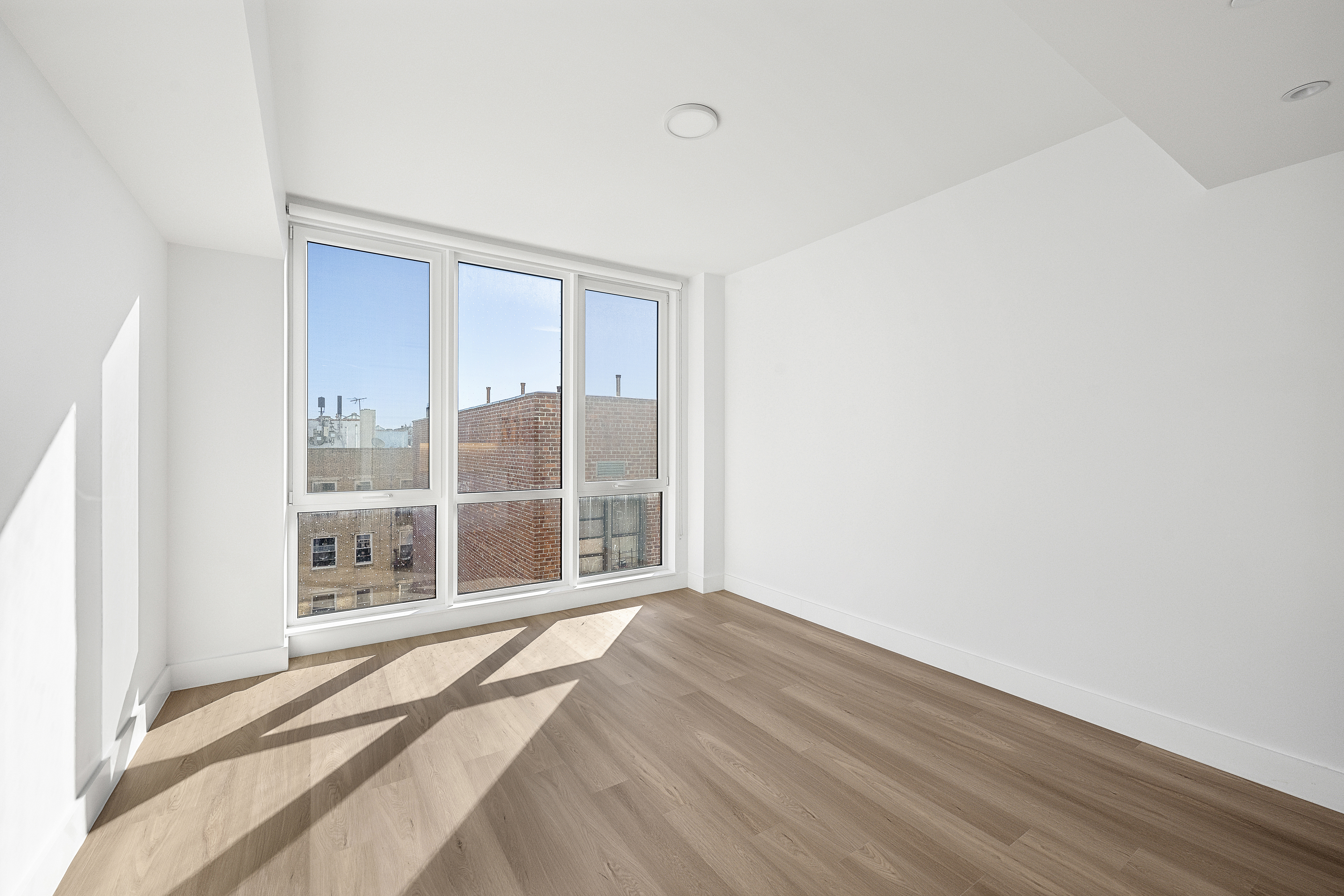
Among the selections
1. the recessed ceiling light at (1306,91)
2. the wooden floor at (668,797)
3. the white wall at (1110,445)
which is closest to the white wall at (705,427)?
the white wall at (1110,445)

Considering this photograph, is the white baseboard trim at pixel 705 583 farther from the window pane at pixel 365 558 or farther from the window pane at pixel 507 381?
the window pane at pixel 365 558

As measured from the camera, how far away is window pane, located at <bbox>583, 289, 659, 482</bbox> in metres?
4.88

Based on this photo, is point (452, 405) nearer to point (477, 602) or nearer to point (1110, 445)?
point (477, 602)

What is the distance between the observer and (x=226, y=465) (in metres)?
3.18

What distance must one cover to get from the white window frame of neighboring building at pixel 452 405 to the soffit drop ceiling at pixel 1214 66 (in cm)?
350

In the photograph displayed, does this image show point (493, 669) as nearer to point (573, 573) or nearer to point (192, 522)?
point (573, 573)

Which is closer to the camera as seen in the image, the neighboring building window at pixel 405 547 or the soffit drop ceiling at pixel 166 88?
the soffit drop ceiling at pixel 166 88

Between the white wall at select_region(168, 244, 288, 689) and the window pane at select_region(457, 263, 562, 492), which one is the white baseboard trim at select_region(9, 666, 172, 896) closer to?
the white wall at select_region(168, 244, 288, 689)

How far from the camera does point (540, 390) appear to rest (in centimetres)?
462

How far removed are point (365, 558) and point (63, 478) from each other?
2.18 m

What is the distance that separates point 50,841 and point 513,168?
319 centimetres

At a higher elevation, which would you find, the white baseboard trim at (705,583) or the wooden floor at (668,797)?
the white baseboard trim at (705,583)

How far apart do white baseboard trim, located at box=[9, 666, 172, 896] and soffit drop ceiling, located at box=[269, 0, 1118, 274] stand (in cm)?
270

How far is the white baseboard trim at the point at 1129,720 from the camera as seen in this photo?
2197 mm
